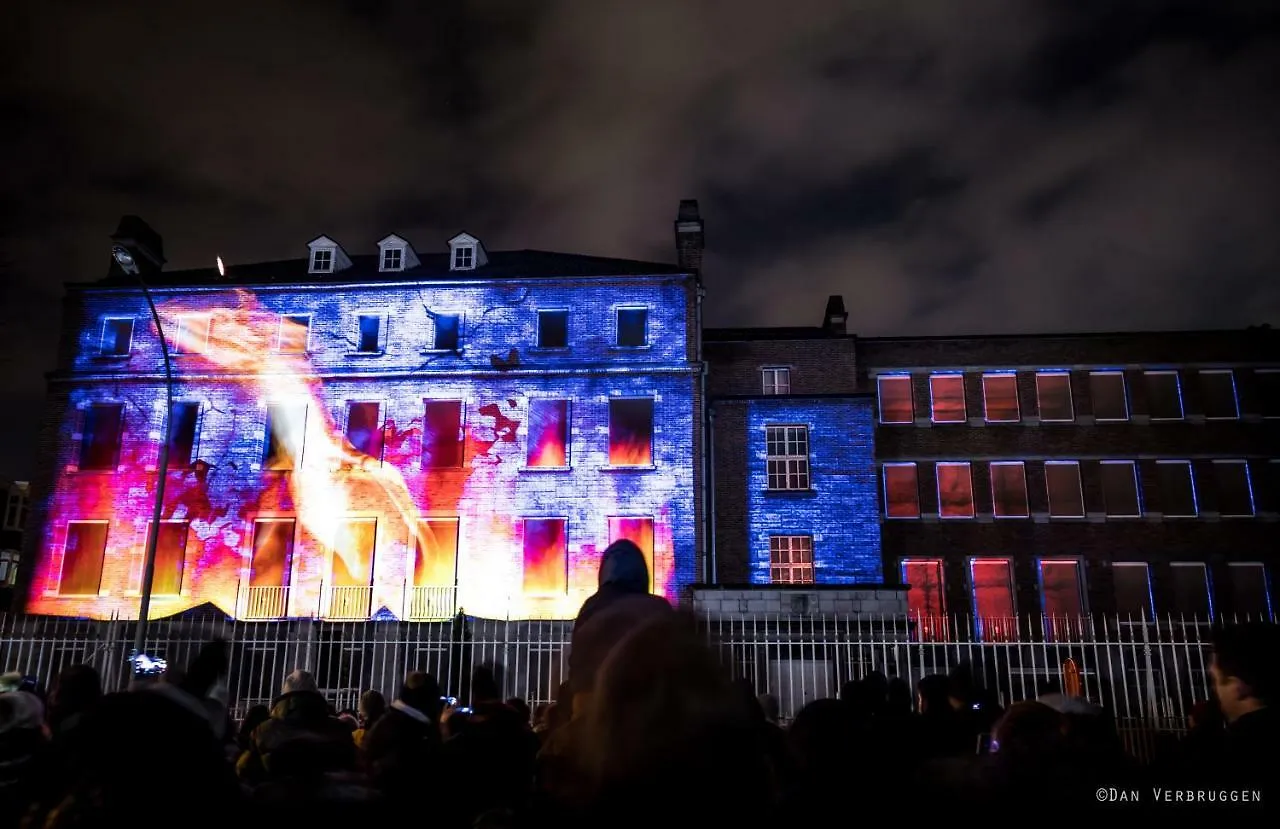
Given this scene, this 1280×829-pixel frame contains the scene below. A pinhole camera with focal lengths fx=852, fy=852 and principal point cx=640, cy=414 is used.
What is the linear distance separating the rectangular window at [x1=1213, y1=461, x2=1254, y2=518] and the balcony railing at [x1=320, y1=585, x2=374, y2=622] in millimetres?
28801

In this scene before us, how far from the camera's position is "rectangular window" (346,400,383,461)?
1033 inches

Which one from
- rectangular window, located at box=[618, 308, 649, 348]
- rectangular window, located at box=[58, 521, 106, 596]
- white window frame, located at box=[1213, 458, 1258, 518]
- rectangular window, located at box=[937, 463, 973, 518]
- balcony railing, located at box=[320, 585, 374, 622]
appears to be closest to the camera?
balcony railing, located at box=[320, 585, 374, 622]

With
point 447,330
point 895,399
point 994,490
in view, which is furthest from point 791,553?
point 447,330

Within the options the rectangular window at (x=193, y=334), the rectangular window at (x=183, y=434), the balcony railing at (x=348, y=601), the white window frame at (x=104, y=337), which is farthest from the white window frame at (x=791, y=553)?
the white window frame at (x=104, y=337)

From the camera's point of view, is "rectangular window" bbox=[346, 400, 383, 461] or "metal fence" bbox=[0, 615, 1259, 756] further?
"rectangular window" bbox=[346, 400, 383, 461]

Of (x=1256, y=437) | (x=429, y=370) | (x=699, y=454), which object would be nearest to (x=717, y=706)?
(x=699, y=454)

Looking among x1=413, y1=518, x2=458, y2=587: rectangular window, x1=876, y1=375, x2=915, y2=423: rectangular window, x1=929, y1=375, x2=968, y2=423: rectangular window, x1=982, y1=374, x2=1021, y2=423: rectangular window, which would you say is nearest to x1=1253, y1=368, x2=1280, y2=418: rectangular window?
x1=982, y1=374, x2=1021, y2=423: rectangular window

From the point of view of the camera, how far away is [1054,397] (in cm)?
3141

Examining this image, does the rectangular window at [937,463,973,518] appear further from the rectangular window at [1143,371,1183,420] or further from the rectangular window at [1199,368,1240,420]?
the rectangular window at [1199,368,1240,420]

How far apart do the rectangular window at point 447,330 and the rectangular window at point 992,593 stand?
63.0 ft

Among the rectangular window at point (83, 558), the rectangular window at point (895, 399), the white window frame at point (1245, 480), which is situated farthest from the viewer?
the rectangular window at point (895, 399)

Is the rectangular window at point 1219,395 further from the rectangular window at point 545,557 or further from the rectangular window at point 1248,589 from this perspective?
the rectangular window at point 545,557

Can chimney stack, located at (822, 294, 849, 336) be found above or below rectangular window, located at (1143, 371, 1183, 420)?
above

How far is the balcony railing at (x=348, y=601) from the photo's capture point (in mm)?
24703
